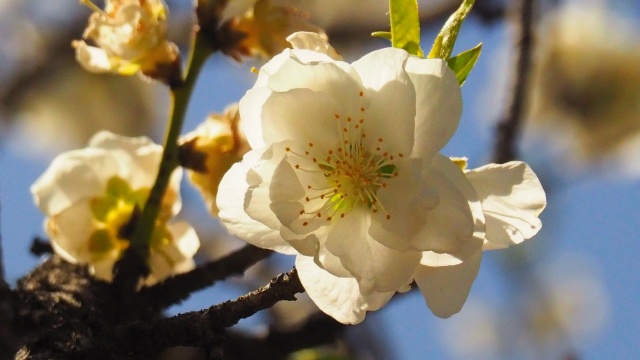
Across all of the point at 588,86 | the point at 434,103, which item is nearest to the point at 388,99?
the point at 434,103

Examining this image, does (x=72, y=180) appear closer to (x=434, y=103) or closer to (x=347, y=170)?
(x=347, y=170)

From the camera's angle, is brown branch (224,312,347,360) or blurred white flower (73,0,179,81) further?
brown branch (224,312,347,360)

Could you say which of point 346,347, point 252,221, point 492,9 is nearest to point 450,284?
point 252,221

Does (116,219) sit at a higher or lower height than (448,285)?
lower

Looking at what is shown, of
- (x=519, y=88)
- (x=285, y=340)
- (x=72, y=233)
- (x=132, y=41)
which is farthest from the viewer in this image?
(x=519, y=88)

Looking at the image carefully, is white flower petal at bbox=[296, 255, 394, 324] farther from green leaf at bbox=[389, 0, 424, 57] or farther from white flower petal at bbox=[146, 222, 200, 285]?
white flower petal at bbox=[146, 222, 200, 285]

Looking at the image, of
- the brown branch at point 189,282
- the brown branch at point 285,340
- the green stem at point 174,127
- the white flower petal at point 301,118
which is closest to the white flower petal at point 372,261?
the white flower petal at point 301,118

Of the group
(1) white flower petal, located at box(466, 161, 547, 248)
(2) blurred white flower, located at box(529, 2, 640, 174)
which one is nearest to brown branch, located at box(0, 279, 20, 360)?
(1) white flower petal, located at box(466, 161, 547, 248)

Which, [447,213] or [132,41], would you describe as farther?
[132,41]
